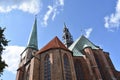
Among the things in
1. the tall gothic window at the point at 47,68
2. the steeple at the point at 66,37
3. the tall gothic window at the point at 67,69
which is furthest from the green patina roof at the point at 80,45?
the steeple at the point at 66,37

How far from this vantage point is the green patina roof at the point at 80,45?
84.8ft

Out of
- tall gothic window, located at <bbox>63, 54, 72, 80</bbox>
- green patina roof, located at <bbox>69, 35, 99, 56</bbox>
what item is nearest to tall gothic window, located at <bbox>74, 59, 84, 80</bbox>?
green patina roof, located at <bbox>69, 35, 99, 56</bbox>

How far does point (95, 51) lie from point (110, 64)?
9.41 feet

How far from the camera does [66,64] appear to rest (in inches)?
816

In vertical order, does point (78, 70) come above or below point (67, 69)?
above

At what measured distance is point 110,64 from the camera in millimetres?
26094

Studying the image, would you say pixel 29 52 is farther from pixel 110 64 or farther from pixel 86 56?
pixel 110 64

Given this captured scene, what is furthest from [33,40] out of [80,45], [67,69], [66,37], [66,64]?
[67,69]

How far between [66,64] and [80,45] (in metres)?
8.33

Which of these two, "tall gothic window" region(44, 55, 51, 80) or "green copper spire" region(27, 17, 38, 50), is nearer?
"tall gothic window" region(44, 55, 51, 80)

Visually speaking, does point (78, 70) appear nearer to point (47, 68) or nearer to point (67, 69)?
point (67, 69)

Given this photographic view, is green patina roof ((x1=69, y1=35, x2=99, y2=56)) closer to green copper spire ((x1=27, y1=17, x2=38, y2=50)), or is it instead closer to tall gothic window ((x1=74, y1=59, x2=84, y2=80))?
tall gothic window ((x1=74, y1=59, x2=84, y2=80))

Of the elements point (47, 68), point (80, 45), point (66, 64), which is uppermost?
point (80, 45)

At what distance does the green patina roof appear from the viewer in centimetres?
2586
